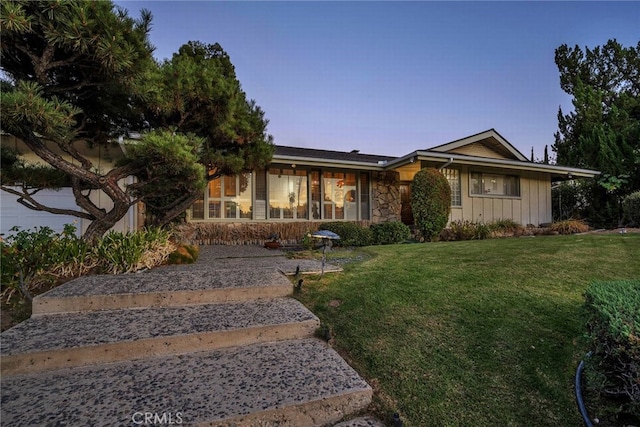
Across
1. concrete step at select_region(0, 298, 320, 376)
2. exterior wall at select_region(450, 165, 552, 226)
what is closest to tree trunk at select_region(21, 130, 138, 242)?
concrete step at select_region(0, 298, 320, 376)

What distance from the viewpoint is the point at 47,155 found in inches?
155

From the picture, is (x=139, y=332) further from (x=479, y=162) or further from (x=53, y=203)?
(x=479, y=162)

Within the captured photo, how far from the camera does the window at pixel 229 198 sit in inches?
369

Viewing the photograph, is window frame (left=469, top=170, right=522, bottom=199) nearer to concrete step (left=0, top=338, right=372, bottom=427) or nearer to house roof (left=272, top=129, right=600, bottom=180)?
house roof (left=272, top=129, right=600, bottom=180)

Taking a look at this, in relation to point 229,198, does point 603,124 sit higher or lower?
higher

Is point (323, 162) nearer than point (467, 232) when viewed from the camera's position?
No

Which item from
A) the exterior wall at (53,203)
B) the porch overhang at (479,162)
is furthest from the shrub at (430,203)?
the exterior wall at (53,203)

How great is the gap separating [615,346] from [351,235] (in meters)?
6.36

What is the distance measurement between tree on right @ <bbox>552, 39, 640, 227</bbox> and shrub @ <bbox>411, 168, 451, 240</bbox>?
8535mm

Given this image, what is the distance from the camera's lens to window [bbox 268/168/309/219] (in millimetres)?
10086

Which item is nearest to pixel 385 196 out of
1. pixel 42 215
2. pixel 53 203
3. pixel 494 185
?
pixel 494 185

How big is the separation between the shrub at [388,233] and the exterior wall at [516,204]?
337 centimetres

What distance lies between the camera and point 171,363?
217 cm

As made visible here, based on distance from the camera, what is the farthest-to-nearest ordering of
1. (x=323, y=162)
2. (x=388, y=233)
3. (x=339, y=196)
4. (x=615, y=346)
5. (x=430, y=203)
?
(x=339, y=196) → (x=323, y=162) → (x=430, y=203) → (x=388, y=233) → (x=615, y=346)
